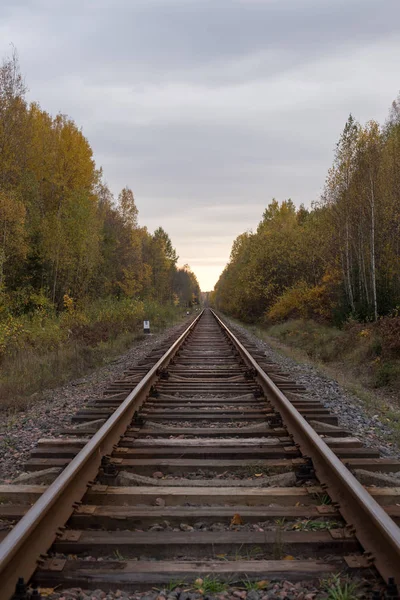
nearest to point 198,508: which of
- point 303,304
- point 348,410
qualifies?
point 348,410

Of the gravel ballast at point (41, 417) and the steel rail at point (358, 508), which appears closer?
the steel rail at point (358, 508)

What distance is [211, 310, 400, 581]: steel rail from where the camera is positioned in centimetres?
255

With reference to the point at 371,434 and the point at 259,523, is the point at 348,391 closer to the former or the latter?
the point at 371,434

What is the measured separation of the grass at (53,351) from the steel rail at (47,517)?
13.4 ft

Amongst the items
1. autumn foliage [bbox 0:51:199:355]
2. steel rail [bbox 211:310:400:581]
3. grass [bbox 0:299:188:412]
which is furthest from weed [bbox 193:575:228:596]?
autumn foliage [bbox 0:51:199:355]

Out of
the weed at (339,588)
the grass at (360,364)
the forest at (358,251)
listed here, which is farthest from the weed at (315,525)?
the forest at (358,251)

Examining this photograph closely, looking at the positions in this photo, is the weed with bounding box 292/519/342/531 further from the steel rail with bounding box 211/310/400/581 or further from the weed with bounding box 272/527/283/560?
the weed with bounding box 272/527/283/560

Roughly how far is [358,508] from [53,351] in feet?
40.0

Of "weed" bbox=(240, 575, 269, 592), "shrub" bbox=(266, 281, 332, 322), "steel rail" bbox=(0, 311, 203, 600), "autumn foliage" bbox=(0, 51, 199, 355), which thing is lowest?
"weed" bbox=(240, 575, 269, 592)

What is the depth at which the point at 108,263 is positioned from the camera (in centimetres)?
3938

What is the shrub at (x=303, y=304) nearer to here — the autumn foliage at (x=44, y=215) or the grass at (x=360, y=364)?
the grass at (x=360, y=364)

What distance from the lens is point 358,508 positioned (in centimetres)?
309

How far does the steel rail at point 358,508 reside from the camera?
2.55m

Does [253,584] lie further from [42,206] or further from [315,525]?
[42,206]
